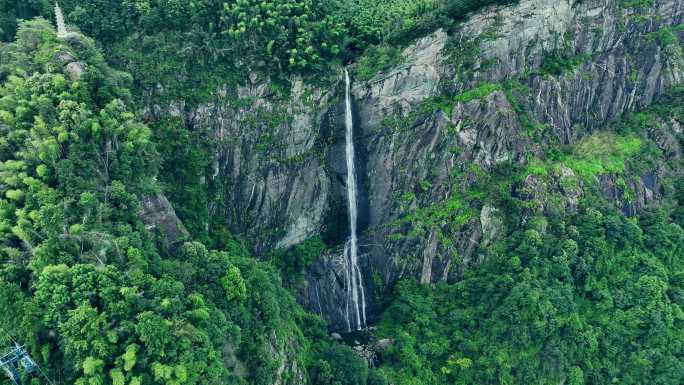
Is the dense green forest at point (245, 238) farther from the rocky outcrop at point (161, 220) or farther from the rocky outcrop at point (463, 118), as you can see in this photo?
the rocky outcrop at point (463, 118)

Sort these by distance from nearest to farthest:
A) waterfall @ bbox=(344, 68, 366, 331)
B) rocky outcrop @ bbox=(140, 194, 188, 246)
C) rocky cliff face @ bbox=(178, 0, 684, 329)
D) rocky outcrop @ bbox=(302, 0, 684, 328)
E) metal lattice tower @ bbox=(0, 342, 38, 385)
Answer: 1. metal lattice tower @ bbox=(0, 342, 38, 385)
2. rocky outcrop @ bbox=(140, 194, 188, 246)
3. rocky cliff face @ bbox=(178, 0, 684, 329)
4. rocky outcrop @ bbox=(302, 0, 684, 328)
5. waterfall @ bbox=(344, 68, 366, 331)

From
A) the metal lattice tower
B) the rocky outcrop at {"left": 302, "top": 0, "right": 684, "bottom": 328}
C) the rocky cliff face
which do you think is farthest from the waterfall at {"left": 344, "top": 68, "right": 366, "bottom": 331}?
the metal lattice tower

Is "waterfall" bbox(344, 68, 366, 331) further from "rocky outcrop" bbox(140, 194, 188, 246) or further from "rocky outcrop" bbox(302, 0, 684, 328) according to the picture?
"rocky outcrop" bbox(140, 194, 188, 246)

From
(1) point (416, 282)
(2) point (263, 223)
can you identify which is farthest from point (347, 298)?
(2) point (263, 223)

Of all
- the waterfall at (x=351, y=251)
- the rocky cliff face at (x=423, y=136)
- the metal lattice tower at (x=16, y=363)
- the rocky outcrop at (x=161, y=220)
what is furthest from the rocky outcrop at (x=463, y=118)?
the metal lattice tower at (x=16, y=363)

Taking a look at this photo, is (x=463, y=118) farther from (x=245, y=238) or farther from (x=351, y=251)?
(x=245, y=238)
